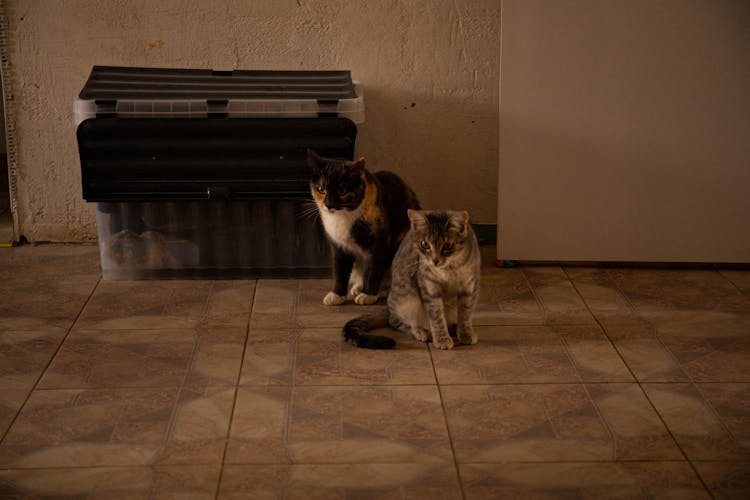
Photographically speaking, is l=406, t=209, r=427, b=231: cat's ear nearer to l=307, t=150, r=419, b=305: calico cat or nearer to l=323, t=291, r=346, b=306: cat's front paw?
l=307, t=150, r=419, b=305: calico cat

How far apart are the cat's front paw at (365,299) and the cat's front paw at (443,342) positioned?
0.46m

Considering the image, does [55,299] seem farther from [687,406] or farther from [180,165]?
[687,406]

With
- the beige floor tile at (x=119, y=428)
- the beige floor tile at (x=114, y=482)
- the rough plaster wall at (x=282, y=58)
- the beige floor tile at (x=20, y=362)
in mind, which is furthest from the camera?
the rough plaster wall at (x=282, y=58)

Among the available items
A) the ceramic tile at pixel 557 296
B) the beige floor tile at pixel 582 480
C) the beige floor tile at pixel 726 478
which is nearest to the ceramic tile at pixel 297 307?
Result: the ceramic tile at pixel 557 296

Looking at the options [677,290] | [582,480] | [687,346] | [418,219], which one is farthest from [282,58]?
[582,480]

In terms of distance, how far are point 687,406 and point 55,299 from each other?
2.14m

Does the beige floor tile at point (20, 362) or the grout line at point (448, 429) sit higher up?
the beige floor tile at point (20, 362)

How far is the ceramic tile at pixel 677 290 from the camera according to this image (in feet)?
11.0

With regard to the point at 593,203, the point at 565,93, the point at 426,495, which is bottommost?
the point at 426,495

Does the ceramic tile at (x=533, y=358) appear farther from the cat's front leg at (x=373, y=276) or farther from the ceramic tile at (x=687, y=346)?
the cat's front leg at (x=373, y=276)

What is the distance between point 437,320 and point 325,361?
372 millimetres

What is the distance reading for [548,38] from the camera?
11.3 feet

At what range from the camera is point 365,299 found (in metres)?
3.36

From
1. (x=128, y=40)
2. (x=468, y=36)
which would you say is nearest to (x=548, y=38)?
(x=468, y=36)
